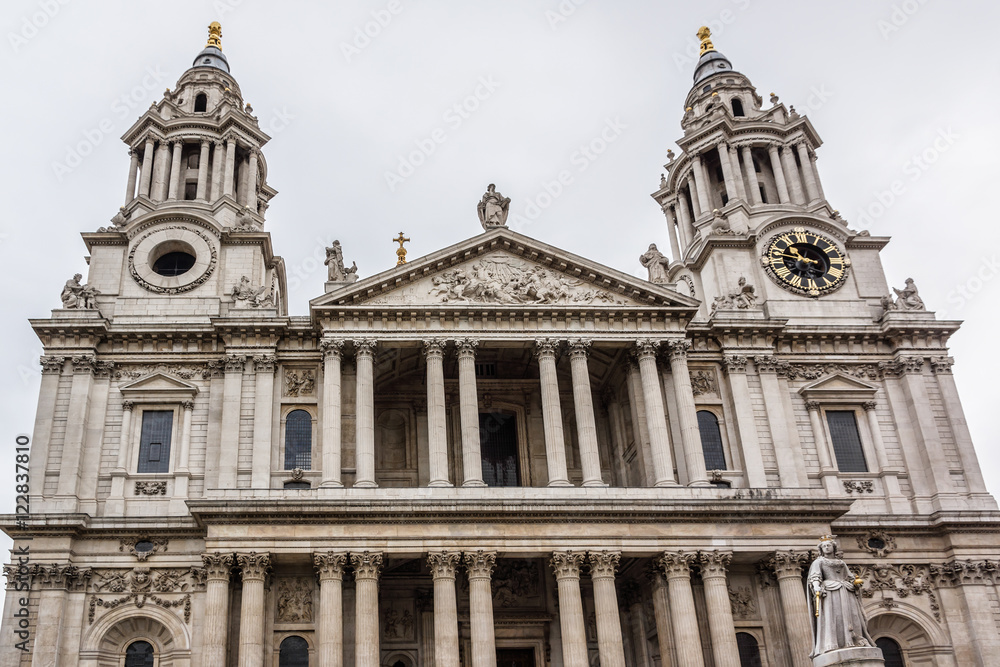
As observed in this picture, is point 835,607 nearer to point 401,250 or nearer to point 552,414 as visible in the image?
point 552,414

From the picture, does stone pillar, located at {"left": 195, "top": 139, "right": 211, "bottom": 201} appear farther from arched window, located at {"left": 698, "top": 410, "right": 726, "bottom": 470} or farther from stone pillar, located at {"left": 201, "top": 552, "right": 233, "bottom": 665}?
arched window, located at {"left": 698, "top": 410, "right": 726, "bottom": 470}

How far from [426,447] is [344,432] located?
387 centimetres

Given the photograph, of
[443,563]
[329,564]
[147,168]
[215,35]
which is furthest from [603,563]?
[215,35]

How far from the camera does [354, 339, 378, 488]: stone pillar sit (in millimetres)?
30812

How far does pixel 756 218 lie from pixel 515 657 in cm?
2111

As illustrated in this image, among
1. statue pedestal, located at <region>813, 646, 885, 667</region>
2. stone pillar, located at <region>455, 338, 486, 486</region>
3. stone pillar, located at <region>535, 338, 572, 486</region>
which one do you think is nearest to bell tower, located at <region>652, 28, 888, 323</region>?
stone pillar, located at <region>535, 338, 572, 486</region>

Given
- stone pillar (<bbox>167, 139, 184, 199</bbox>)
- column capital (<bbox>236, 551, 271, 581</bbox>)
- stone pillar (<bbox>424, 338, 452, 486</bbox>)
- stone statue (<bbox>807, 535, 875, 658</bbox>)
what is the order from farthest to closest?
stone pillar (<bbox>167, 139, 184, 199</bbox>), stone pillar (<bbox>424, 338, 452, 486</bbox>), column capital (<bbox>236, 551, 271, 581</bbox>), stone statue (<bbox>807, 535, 875, 658</bbox>)

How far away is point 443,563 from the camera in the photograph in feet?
95.9

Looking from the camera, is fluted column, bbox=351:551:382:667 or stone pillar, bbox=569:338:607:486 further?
stone pillar, bbox=569:338:607:486

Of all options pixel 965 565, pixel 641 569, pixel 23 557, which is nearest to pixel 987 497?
pixel 965 565

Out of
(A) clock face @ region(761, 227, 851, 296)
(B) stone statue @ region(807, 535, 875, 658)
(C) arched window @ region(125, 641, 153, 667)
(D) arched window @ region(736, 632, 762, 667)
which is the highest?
(A) clock face @ region(761, 227, 851, 296)

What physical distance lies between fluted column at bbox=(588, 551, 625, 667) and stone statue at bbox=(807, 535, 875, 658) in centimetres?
927

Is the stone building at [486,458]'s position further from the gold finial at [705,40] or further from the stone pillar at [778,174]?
the gold finial at [705,40]

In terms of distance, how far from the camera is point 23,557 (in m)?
29.9
